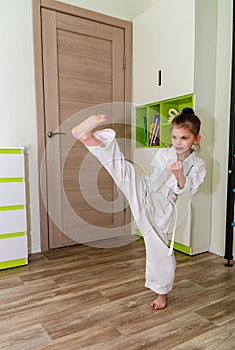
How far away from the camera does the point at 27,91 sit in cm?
213

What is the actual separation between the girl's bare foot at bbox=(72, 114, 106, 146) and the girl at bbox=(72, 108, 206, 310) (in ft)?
0.13

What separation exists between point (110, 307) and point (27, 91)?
1647 mm

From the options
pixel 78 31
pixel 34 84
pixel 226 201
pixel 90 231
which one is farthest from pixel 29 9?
pixel 226 201

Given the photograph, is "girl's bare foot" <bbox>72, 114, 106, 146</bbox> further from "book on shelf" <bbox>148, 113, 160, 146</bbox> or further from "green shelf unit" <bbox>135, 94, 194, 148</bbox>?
"book on shelf" <bbox>148, 113, 160, 146</bbox>

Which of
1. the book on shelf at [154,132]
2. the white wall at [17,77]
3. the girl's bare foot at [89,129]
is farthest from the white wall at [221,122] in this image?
the white wall at [17,77]

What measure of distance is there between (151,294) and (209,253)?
0.85 meters

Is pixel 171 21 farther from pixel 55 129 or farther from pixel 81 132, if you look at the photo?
pixel 81 132

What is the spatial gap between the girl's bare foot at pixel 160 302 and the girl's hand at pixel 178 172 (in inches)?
23.5

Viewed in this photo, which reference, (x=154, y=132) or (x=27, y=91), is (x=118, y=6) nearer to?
(x=27, y=91)

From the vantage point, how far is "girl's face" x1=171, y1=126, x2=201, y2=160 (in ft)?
4.18

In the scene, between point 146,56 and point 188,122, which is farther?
point 146,56

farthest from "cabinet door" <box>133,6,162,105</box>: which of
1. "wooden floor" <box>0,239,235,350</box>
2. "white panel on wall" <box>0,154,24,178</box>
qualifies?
"wooden floor" <box>0,239,235,350</box>

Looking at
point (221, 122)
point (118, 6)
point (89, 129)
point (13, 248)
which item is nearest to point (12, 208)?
point (13, 248)

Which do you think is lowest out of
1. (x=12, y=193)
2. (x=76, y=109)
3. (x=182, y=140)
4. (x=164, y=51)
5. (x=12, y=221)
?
(x=12, y=221)
